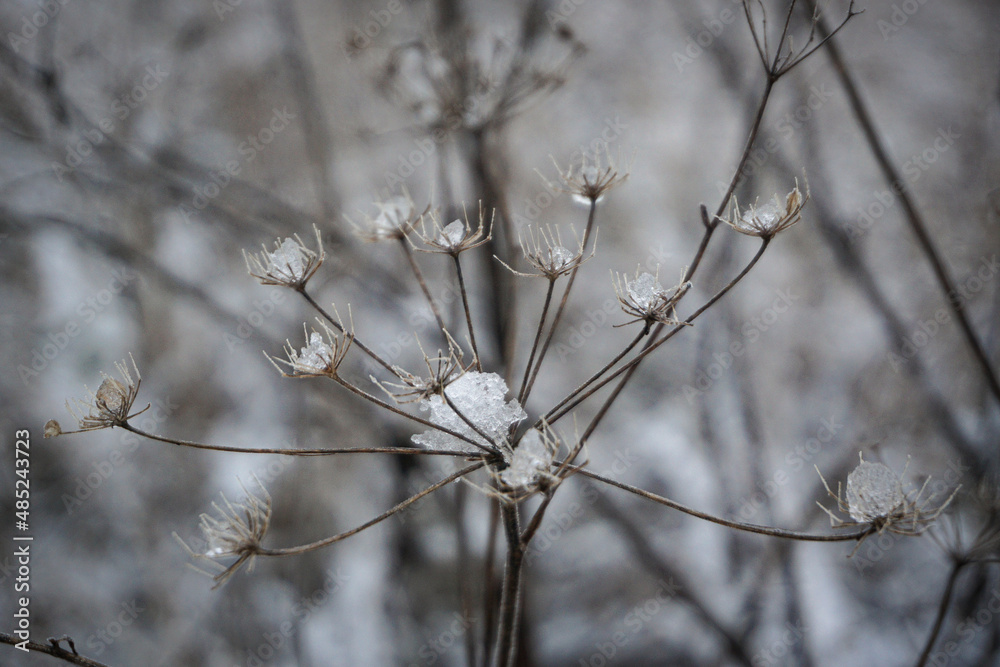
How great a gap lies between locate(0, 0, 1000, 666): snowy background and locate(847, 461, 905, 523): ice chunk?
757 millimetres

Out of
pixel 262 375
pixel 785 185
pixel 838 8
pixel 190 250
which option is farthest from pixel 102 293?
pixel 838 8

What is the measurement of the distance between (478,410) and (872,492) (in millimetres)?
337

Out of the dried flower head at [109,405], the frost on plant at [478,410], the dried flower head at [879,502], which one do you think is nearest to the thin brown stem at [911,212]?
the dried flower head at [879,502]

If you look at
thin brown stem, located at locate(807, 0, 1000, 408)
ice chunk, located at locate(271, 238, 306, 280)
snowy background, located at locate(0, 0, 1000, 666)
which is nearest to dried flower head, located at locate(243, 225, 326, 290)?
ice chunk, located at locate(271, 238, 306, 280)

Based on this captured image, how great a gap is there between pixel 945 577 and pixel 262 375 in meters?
1.52

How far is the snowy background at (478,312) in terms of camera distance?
1180 mm

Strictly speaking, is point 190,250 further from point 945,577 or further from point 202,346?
point 945,577

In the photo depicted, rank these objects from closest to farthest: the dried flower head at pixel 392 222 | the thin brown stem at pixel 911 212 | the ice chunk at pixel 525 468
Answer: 1. the ice chunk at pixel 525 468
2. the dried flower head at pixel 392 222
3. the thin brown stem at pixel 911 212

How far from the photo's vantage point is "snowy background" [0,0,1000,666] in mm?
1180

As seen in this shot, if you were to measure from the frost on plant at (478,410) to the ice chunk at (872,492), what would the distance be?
0.28 m

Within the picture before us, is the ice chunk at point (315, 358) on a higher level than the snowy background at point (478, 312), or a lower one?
lower

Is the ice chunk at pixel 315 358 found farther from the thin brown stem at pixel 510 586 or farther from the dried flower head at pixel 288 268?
the thin brown stem at pixel 510 586

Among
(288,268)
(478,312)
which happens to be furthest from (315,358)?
(478,312)

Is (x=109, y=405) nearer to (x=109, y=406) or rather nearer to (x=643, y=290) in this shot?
(x=109, y=406)
